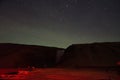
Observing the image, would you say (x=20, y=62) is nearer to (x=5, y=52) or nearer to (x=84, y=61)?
(x=5, y=52)

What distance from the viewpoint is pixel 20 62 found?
34.4 feet

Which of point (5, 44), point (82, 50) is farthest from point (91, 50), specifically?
point (5, 44)

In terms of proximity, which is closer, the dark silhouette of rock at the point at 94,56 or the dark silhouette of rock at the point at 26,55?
the dark silhouette of rock at the point at 94,56

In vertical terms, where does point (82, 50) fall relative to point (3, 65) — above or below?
above

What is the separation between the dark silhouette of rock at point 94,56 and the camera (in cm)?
727

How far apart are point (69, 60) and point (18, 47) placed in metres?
4.34

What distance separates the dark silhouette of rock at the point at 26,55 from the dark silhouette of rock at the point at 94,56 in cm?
243

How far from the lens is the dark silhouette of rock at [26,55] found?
10.3 metres

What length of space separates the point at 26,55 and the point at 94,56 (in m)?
4.59

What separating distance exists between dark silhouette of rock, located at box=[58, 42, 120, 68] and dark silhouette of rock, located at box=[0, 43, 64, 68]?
7.99 ft

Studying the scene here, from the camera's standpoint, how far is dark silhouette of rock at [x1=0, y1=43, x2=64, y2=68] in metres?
10.3

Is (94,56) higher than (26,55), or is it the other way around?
(94,56)

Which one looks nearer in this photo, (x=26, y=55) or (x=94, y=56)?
(x=94, y=56)

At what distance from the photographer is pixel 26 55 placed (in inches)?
430
